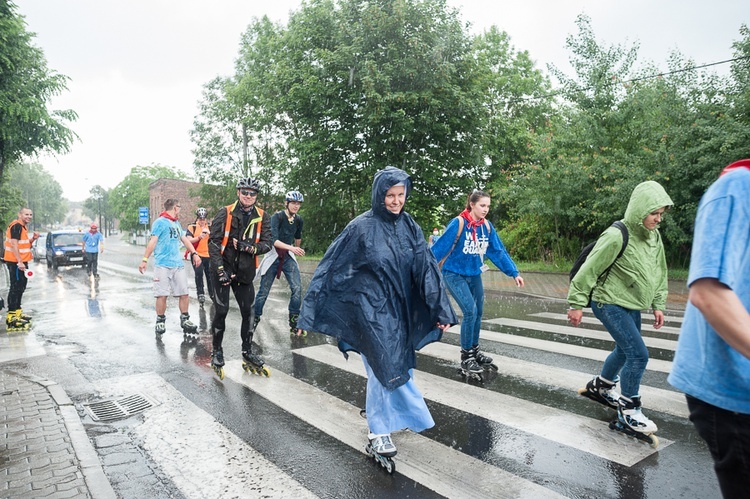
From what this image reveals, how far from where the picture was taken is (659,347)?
22.6 feet

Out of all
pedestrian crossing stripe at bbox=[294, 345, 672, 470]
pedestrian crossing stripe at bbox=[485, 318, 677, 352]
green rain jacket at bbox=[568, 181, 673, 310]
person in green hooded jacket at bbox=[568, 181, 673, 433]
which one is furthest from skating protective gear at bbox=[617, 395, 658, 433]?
pedestrian crossing stripe at bbox=[485, 318, 677, 352]

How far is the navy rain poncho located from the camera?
349 centimetres

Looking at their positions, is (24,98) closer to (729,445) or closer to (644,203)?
(644,203)

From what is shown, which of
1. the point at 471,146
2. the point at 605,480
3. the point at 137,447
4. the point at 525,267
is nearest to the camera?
the point at 605,480

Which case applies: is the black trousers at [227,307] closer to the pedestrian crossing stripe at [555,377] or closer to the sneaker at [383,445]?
the pedestrian crossing stripe at [555,377]

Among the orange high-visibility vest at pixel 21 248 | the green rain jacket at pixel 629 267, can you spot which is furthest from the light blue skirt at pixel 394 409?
→ the orange high-visibility vest at pixel 21 248

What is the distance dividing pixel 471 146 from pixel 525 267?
215 inches

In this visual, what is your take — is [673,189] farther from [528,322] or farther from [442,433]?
[442,433]

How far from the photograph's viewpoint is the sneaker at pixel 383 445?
11.2 feet

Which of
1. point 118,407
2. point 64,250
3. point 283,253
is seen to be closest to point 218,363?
point 118,407

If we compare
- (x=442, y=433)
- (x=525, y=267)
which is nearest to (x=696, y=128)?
(x=525, y=267)

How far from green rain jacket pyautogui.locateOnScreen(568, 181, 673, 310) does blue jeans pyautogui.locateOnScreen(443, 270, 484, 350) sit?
1.64 metres

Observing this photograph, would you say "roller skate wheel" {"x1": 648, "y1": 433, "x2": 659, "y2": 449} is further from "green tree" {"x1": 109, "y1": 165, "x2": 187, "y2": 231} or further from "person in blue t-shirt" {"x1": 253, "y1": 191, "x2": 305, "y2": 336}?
"green tree" {"x1": 109, "y1": 165, "x2": 187, "y2": 231}

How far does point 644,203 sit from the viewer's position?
381 cm
